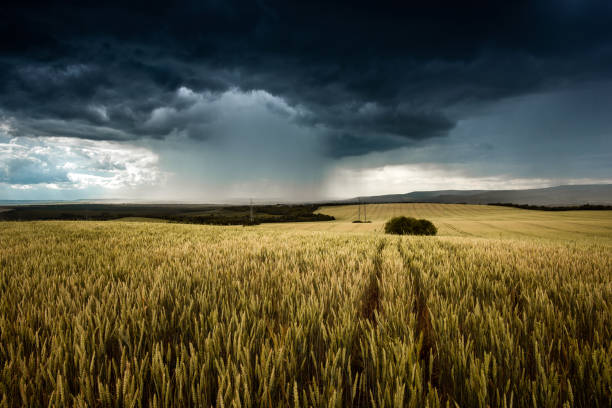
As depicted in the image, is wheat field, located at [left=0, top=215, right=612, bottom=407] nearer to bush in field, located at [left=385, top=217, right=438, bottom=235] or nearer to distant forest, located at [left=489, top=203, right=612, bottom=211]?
bush in field, located at [left=385, top=217, right=438, bottom=235]

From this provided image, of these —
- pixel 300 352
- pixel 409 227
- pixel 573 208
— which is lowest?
pixel 409 227

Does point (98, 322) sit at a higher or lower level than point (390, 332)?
higher

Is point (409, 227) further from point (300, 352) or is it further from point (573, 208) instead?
point (573, 208)

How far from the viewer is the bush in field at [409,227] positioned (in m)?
32.0

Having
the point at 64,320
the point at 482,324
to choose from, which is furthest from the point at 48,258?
the point at 482,324

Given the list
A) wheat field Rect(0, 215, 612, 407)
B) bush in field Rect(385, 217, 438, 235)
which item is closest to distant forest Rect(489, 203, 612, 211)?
bush in field Rect(385, 217, 438, 235)

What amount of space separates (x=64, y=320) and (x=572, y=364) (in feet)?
10.3

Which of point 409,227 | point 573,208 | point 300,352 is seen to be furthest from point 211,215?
point 573,208

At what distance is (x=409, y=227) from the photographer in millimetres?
32406

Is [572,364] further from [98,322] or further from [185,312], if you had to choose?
[98,322]

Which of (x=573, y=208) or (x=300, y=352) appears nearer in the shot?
(x=300, y=352)

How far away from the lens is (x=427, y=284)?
2674 mm

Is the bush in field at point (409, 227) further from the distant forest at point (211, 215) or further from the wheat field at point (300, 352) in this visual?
the distant forest at point (211, 215)

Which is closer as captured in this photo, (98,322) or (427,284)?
(98,322)
